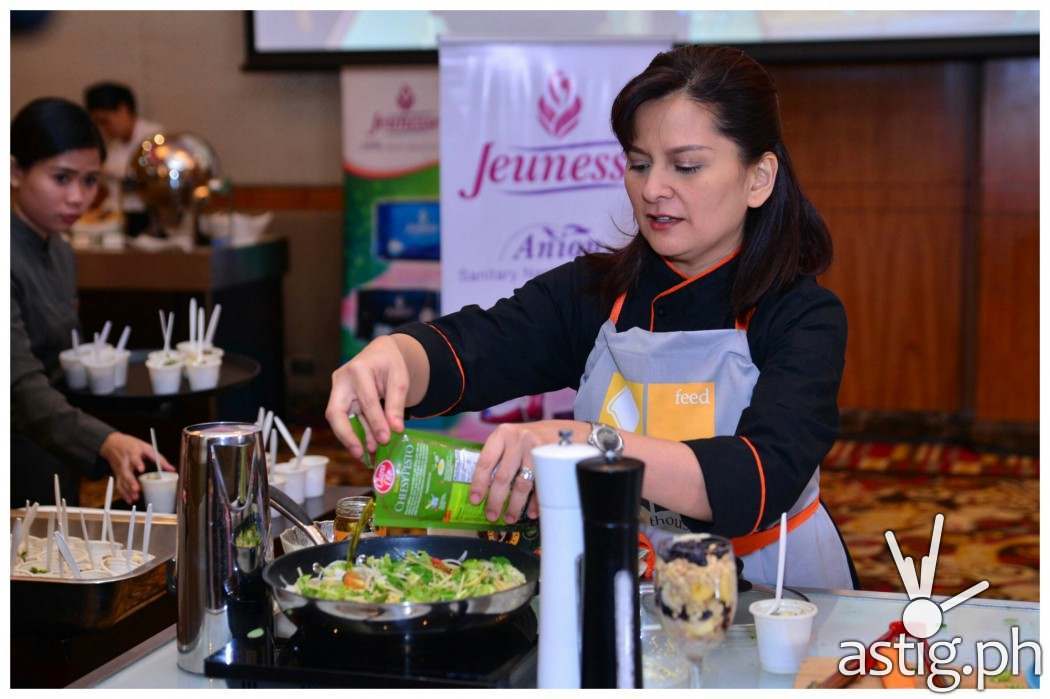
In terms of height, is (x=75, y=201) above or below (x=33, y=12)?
below

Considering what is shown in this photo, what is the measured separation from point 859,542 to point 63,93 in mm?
4548

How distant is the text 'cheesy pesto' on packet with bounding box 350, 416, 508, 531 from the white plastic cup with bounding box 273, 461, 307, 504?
3.46 feet

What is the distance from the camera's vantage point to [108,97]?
19.8ft

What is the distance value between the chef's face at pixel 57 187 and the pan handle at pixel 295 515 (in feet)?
6.80

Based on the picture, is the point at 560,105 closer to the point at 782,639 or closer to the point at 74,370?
the point at 74,370

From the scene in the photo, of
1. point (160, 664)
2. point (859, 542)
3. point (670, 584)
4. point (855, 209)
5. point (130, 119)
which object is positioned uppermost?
point (130, 119)

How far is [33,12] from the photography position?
6.58 meters

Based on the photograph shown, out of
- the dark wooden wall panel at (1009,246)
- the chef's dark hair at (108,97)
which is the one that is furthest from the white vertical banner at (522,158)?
the chef's dark hair at (108,97)

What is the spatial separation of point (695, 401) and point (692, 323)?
0.13 meters

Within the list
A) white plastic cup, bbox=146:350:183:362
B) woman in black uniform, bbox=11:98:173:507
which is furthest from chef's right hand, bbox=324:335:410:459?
white plastic cup, bbox=146:350:183:362

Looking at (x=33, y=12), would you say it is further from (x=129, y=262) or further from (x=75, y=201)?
(x=75, y=201)

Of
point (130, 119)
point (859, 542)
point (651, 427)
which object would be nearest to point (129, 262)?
point (130, 119)

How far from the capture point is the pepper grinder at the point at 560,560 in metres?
1.08

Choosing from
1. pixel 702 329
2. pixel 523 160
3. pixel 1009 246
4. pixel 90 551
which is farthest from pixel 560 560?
pixel 1009 246
